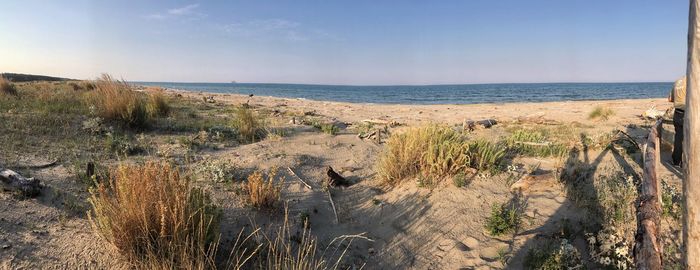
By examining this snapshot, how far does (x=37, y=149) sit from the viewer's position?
20.1 feet

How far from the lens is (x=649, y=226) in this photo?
11.0 ft

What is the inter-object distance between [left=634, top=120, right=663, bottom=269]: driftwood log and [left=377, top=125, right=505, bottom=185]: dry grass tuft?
205 centimetres

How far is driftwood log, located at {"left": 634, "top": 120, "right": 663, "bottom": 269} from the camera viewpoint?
3.08 meters

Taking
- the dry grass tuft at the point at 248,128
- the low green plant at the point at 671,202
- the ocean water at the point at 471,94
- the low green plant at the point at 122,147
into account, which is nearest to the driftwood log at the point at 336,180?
the dry grass tuft at the point at 248,128

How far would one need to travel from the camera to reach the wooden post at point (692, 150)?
216cm

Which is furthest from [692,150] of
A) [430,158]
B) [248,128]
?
[248,128]

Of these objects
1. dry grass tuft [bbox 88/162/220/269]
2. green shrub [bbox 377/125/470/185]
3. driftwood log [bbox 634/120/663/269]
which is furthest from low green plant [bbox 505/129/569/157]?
dry grass tuft [bbox 88/162/220/269]

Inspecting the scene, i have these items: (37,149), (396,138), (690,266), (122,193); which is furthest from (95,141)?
(690,266)

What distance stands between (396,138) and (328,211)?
6.19 feet

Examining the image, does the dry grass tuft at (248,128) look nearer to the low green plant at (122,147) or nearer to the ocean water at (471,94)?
the low green plant at (122,147)

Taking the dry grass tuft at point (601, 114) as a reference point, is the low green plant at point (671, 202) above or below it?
below

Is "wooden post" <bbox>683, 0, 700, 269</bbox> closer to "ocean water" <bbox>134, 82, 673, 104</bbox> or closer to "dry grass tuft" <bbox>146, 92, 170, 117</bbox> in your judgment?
"dry grass tuft" <bbox>146, 92, 170, 117</bbox>

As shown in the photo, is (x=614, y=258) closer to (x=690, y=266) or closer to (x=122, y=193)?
(x=690, y=266)

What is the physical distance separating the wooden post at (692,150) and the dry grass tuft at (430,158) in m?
3.26
